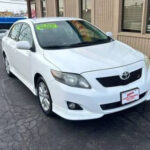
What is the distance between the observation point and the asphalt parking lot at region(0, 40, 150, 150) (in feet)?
8.45

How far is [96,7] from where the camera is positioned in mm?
7270

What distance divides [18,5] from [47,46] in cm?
4335

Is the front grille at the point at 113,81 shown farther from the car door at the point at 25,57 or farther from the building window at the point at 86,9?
the building window at the point at 86,9

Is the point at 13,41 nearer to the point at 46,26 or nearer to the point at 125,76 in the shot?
the point at 46,26

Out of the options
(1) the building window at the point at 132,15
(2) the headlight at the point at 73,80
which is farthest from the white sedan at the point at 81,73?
(1) the building window at the point at 132,15

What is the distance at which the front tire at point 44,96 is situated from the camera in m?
3.06

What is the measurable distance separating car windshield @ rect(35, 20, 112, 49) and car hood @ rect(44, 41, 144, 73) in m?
0.24

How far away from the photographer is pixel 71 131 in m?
2.89

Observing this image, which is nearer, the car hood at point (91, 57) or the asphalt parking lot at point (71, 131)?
the asphalt parking lot at point (71, 131)

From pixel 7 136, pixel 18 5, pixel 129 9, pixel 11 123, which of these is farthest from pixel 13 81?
pixel 18 5

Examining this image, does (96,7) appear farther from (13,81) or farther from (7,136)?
(7,136)

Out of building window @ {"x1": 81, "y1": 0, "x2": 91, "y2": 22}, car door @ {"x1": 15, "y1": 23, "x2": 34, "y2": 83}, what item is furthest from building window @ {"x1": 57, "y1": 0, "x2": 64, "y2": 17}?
car door @ {"x1": 15, "y1": 23, "x2": 34, "y2": 83}

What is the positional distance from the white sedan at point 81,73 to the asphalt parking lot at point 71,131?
0.30m

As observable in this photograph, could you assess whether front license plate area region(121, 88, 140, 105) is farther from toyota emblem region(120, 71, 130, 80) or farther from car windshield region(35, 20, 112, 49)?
car windshield region(35, 20, 112, 49)
